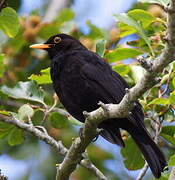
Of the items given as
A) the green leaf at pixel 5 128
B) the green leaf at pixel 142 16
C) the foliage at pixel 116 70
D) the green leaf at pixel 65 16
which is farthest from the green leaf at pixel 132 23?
the green leaf at pixel 65 16

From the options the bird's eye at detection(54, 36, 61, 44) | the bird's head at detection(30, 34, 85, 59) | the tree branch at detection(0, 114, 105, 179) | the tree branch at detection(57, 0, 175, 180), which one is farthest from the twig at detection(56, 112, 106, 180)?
the bird's eye at detection(54, 36, 61, 44)

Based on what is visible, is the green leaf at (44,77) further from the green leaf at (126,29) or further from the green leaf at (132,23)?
the green leaf at (132,23)

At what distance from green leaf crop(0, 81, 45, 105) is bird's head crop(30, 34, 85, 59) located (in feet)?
1.68

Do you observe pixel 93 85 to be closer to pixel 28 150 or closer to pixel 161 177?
pixel 161 177

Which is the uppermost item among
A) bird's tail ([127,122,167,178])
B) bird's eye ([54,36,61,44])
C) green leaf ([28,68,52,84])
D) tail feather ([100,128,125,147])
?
green leaf ([28,68,52,84])

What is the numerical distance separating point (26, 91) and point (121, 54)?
3.13 ft

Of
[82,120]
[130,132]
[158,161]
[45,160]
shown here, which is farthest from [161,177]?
[45,160]

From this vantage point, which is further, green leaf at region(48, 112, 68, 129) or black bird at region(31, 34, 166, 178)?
green leaf at region(48, 112, 68, 129)

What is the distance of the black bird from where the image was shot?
5.24 m

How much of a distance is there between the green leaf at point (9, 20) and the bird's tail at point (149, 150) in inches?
52.6

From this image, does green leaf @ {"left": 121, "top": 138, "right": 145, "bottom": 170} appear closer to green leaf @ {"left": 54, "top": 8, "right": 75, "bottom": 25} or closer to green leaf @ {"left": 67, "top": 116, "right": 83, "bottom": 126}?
green leaf @ {"left": 67, "top": 116, "right": 83, "bottom": 126}

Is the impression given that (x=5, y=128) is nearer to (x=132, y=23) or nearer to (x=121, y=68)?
(x=121, y=68)

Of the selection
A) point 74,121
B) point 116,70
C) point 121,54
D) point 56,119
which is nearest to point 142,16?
point 121,54

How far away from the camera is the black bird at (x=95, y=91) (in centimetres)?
524
